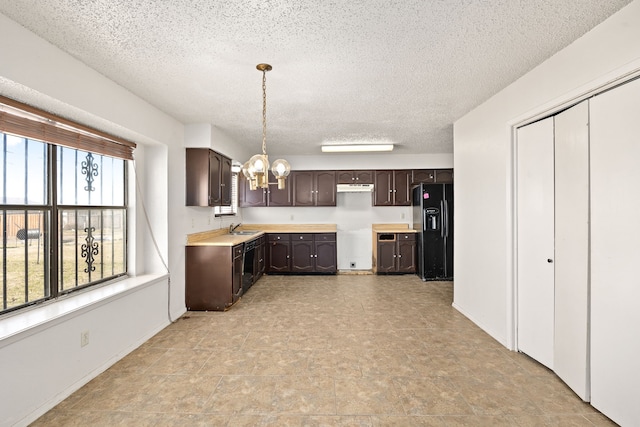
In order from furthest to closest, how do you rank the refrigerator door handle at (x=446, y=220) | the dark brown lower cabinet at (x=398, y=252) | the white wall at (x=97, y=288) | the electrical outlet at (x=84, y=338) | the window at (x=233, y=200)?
the dark brown lower cabinet at (x=398, y=252) < the window at (x=233, y=200) < the refrigerator door handle at (x=446, y=220) < the electrical outlet at (x=84, y=338) < the white wall at (x=97, y=288)

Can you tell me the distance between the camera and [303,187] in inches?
240

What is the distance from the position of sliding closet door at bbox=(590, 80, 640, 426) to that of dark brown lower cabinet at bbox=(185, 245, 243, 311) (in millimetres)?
3474

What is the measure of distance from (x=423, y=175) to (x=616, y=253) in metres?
4.35

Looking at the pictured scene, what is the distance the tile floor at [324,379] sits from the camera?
1.86m

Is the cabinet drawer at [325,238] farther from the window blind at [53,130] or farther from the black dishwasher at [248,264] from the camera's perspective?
the window blind at [53,130]

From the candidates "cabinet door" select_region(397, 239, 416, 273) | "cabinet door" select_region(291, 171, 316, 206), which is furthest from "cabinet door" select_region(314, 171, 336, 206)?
"cabinet door" select_region(397, 239, 416, 273)

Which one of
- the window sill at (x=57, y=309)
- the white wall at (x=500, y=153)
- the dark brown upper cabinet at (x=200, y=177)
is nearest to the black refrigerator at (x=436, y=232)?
the white wall at (x=500, y=153)

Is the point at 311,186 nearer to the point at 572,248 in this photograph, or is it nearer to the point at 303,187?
the point at 303,187

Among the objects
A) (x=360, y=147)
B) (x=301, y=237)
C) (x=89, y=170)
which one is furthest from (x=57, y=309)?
(x=360, y=147)

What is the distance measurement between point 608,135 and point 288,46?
207 centimetres

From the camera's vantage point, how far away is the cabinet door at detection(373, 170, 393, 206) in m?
6.02

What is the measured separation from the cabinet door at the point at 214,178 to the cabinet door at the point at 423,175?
3.72m

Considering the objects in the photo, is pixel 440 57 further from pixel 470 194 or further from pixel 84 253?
pixel 84 253

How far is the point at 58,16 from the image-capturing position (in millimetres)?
1709
